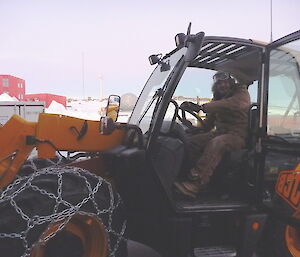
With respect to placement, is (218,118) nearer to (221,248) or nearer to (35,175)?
(221,248)

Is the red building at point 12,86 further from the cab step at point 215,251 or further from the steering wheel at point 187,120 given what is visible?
the cab step at point 215,251

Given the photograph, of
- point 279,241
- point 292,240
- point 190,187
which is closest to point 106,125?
point 190,187

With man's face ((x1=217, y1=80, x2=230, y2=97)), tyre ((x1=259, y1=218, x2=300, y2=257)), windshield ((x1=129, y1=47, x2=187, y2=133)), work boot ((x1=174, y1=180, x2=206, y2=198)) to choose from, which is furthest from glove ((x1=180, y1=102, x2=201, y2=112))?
tyre ((x1=259, y1=218, x2=300, y2=257))

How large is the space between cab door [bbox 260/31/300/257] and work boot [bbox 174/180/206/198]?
551 mm

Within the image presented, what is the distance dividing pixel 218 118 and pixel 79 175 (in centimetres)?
157

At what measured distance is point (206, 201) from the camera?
10.7 feet

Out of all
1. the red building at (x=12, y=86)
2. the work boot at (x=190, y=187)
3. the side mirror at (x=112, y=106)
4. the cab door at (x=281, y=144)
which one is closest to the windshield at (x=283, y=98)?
the cab door at (x=281, y=144)

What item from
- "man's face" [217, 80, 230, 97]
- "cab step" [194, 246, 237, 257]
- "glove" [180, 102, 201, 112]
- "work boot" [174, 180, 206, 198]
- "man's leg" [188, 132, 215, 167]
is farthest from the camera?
"glove" [180, 102, 201, 112]

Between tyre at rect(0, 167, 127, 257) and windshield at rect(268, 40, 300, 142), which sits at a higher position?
windshield at rect(268, 40, 300, 142)

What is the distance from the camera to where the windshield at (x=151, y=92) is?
10.8 feet

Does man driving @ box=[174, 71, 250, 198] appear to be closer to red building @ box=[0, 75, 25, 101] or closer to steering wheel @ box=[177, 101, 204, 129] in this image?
steering wheel @ box=[177, 101, 204, 129]

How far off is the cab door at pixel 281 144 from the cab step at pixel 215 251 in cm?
40

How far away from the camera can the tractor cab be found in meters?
3.03

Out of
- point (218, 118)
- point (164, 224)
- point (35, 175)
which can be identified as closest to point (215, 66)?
point (218, 118)
